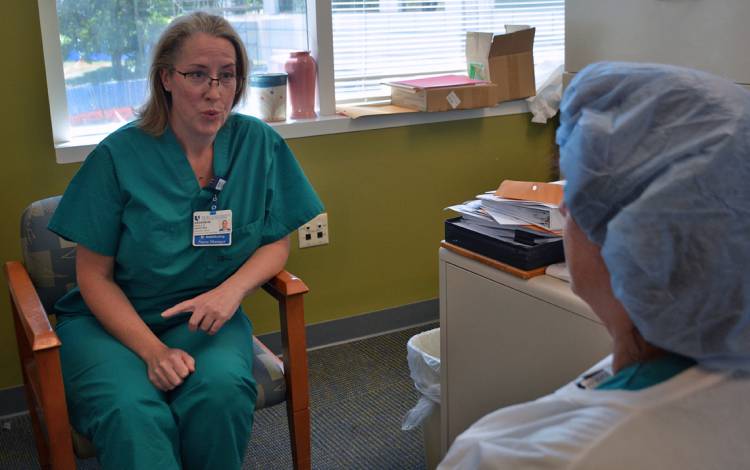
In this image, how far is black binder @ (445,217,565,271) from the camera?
1.72 meters

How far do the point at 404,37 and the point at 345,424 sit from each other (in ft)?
5.10

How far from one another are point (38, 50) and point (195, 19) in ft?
2.51

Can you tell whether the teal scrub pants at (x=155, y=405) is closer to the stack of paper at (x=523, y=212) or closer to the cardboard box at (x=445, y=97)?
→ the stack of paper at (x=523, y=212)

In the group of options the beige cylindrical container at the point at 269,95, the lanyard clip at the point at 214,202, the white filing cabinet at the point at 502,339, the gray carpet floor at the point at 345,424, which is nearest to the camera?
the white filing cabinet at the point at 502,339

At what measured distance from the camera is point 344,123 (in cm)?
297

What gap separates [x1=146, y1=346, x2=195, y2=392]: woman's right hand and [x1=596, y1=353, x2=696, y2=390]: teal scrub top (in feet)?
3.70

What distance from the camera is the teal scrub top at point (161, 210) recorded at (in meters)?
1.92

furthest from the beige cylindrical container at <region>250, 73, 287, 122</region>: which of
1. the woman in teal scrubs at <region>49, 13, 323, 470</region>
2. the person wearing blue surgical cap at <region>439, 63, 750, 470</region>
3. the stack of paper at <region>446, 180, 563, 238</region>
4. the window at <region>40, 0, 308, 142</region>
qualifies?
the person wearing blue surgical cap at <region>439, 63, 750, 470</region>

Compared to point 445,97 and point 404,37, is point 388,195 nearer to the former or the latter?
point 445,97

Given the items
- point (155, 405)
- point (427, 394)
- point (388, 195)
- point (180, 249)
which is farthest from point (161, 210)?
point (388, 195)

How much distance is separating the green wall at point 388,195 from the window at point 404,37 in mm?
264

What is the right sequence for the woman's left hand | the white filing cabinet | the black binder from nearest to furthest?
the white filing cabinet < the black binder < the woman's left hand

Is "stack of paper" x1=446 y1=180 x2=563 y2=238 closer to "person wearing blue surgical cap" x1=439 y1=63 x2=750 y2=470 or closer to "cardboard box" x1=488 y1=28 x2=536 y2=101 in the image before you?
"person wearing blue surgical cap" x1=439 y1=63 x2=750 y2=470

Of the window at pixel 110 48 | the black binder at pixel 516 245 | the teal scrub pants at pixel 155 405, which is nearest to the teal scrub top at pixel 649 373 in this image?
the black binder at pixel 516 245
